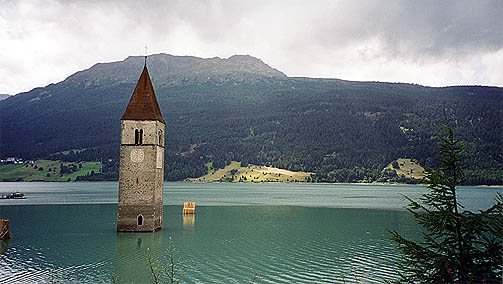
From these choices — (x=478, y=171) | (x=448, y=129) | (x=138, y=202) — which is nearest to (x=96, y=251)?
(x=138, y=202)

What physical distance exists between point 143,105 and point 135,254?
14181 mm

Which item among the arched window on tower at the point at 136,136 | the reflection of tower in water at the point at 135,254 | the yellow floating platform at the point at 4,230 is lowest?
the reflection of tower in water at the point at 135,254

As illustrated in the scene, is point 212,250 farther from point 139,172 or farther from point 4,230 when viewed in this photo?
point 4,230

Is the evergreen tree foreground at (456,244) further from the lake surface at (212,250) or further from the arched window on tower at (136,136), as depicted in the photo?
the arched window on tower at (136,136)

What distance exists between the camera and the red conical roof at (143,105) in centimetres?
3897

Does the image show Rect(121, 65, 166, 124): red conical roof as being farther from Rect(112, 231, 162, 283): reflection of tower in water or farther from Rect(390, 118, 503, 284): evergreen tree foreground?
Rect(390, 118, 503, 284): evergreen tree foreground

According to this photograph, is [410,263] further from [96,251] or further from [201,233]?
[201,233]

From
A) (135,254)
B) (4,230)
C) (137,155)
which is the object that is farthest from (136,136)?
(4,230)

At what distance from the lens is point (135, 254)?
1231 inches

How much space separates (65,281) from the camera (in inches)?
933

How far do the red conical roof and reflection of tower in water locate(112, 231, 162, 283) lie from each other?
33.7 feet

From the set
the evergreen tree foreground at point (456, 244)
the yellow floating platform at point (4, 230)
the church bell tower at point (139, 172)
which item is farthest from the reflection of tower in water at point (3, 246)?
the evergreen tree foreground at point (456, 244)

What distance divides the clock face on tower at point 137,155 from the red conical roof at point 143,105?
2.93 m

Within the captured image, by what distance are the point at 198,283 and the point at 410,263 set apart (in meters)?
16.2
